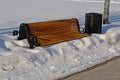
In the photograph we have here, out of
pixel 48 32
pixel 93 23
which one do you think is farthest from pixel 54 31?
pixel 93 23

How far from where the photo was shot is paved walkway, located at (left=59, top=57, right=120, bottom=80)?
6.47 metres

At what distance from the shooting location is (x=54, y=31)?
9414mm

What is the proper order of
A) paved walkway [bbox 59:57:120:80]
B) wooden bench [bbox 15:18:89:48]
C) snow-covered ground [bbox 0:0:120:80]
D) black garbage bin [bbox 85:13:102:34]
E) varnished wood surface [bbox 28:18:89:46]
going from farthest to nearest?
black garbage bin [bbox 85:13:102:34], varnished wood surface [bbox 28:18:89:46], wooden bench [bbox 15:18:89:48], snow-covered ground [bbox 0:0:120:80], paved walkway [bbox 59:57:120:80]

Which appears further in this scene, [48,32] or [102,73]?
[48,32]

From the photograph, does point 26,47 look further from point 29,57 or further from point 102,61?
point 102,61

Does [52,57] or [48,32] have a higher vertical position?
[48,32]

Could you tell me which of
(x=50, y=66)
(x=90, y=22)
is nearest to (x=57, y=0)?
(x=90, y=22)

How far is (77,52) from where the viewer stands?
326 inches

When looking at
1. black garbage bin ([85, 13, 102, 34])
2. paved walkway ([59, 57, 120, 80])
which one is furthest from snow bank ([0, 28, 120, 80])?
black garbage bin ([85, 13, 102, 34])

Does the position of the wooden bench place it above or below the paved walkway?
above

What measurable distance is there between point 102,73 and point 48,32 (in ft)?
9.10

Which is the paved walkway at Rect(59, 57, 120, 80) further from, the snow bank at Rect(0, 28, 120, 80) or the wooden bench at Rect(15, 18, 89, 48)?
the wooden bench at Rect(15, 18, 89, 48)

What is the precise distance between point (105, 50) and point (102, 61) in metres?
1.05

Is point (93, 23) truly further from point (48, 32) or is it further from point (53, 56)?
point (53, 56)
